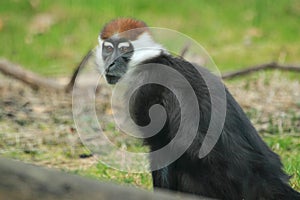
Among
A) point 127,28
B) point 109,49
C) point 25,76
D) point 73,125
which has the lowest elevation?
point 73,125

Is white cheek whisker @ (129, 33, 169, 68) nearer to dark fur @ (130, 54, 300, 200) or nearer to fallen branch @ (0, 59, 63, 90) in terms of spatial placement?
dark fur @ (130, 54, 300, 200)

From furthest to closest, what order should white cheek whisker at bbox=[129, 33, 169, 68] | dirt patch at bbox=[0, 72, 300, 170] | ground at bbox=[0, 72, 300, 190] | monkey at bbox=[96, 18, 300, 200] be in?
1. dirt patch at bbox=[0, 72, 300, 170]
2. ground at bbox=[0, 72, 300, 190]
3. white cheek whisker at bbox=[129, 33, 169, 68]
4. monkey at bbox=[96, 18, 300, 200]

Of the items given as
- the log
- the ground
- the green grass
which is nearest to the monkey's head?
the ground

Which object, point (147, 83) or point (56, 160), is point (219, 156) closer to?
point (147, 83)

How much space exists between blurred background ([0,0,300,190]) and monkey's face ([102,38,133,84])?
146cm

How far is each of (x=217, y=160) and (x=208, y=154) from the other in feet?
0.21

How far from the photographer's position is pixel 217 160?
4145 millimetres

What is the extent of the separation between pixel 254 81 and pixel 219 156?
157 inches

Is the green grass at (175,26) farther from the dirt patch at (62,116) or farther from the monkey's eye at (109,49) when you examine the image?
the monkey's eye at (109,49)

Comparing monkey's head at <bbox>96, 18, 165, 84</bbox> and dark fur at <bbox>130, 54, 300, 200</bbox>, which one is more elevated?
monkey's head at <bbox>96, 18, 165, 84</bbox>

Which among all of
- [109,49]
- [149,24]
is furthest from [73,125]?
[149,24]

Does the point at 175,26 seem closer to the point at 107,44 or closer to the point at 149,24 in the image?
the point at 149,24

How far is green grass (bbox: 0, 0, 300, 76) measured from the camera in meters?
10.3

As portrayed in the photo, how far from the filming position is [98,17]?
444 inches
